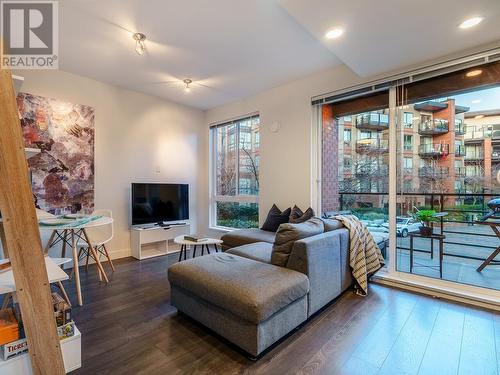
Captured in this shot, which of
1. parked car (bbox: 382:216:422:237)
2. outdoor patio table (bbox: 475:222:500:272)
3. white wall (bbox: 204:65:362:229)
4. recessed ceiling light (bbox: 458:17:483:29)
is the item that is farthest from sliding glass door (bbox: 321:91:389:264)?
recessed ceiling light (bbox: 458:17:483:29)

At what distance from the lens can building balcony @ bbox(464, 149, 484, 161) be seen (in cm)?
256

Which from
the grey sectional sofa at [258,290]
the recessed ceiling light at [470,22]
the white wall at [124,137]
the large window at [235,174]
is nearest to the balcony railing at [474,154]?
the recessed ceiling light at [470,22]

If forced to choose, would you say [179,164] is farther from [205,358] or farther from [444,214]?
[444,214]

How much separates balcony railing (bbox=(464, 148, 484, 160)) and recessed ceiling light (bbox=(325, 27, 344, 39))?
1.82 meters

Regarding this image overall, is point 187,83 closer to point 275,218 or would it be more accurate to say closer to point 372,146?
point 275,218

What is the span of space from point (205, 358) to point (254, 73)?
333 centimetres

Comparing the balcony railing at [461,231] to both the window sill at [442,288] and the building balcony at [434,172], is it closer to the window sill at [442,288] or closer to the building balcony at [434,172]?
the window sill at [442,288]

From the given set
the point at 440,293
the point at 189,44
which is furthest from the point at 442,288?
the point at 189,44

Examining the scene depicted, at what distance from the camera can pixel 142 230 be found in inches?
158

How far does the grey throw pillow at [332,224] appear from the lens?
2605 mm

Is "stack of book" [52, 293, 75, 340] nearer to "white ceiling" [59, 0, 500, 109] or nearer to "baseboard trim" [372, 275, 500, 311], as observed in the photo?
"white ceiling" [59, 0, 500, 109]

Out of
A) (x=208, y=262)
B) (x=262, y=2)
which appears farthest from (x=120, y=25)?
(x=208, y=262)

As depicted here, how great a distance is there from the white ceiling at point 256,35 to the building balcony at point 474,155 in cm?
102

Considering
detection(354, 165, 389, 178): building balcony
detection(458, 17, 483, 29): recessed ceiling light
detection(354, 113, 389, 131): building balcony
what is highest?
detection(458, 17, 483, 29): recessed ceiling light
